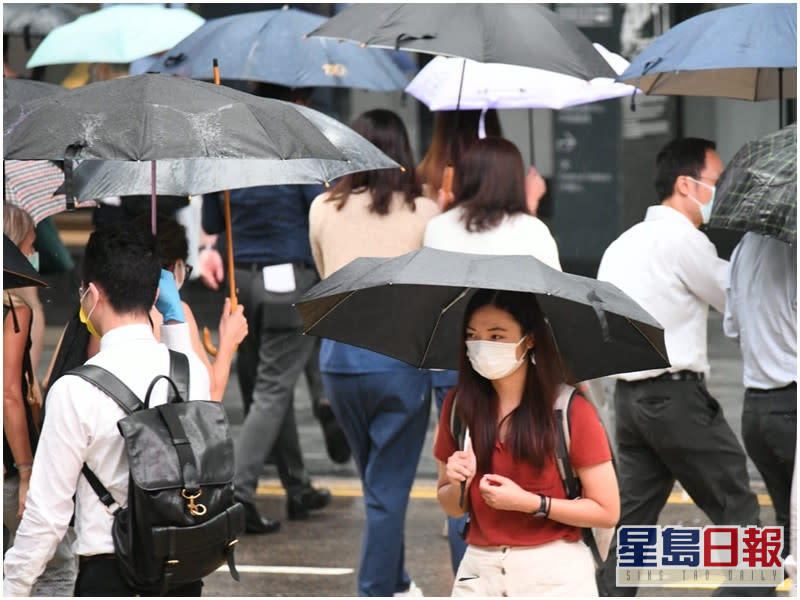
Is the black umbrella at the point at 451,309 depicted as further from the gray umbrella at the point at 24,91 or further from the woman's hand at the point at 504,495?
the gray umbrella at the point at 24,91

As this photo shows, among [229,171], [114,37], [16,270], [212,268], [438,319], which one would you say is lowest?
[212,268]

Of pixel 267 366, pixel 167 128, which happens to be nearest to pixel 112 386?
pixel 167 128

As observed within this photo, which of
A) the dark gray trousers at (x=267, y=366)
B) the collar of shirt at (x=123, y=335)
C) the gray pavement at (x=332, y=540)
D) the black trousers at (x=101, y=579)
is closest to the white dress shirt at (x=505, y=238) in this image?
the gray pavement at (x=332, y=540)

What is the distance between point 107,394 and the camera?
398cm

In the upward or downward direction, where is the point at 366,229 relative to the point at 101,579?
upward

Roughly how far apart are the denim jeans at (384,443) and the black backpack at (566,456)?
165 cm

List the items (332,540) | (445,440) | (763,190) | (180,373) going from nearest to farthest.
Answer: (180,373) < (445,440) < (763,190) < (332,540)

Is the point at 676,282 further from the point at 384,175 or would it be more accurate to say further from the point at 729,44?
the point at 384,175

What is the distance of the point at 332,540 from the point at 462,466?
11.4 feet

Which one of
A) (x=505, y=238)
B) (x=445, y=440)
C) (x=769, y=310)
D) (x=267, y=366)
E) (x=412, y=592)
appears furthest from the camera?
(x=267, y=366)

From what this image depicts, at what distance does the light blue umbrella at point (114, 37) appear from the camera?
27.8 feet

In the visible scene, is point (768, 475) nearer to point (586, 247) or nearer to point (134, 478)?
point (134, 478)

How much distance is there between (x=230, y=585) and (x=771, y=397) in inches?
100

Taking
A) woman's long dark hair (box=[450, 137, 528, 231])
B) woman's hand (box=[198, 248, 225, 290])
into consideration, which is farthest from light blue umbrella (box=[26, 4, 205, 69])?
woman's long dark hair (box=[450, 137, 528, 231])
